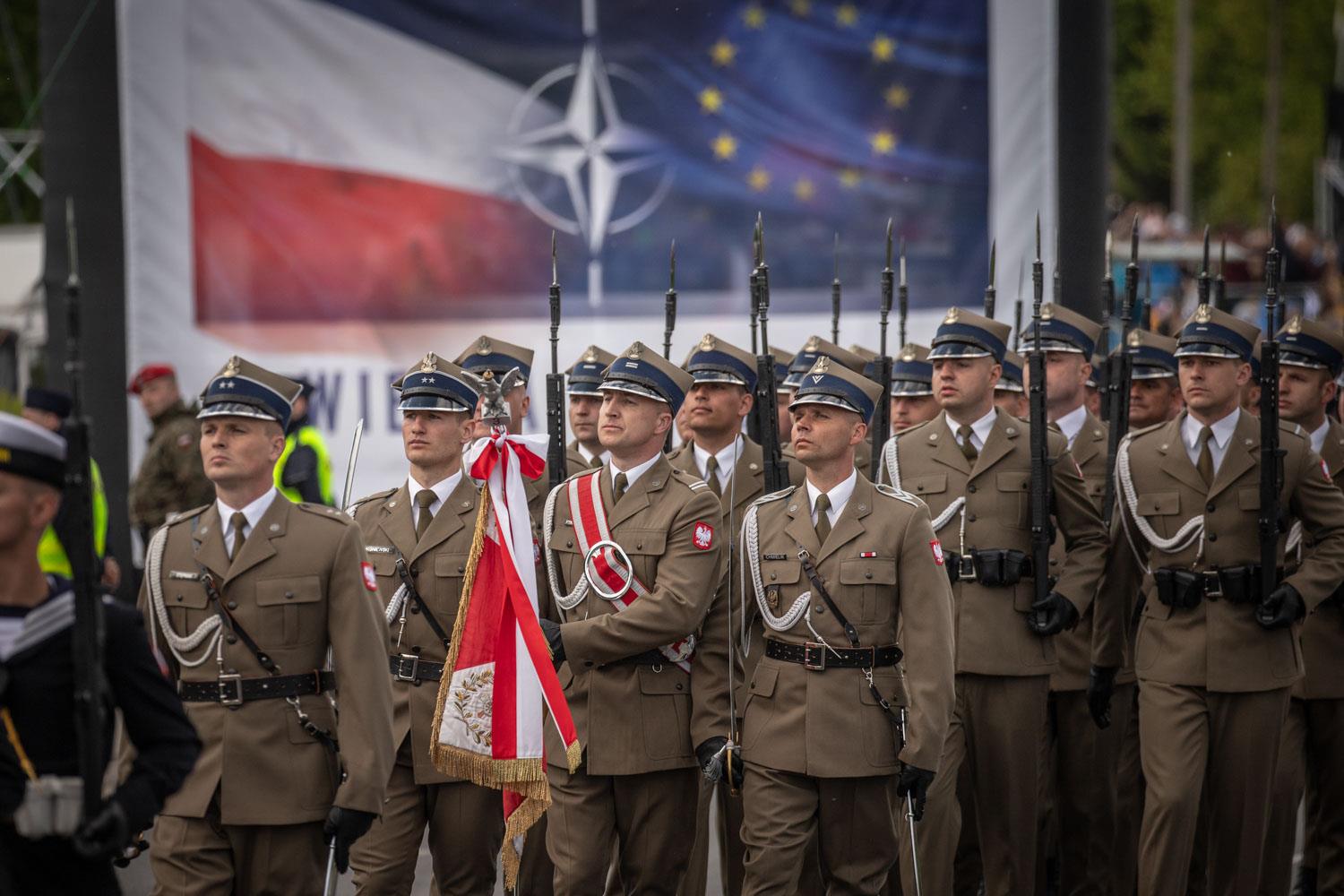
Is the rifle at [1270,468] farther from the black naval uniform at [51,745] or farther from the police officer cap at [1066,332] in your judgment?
the black naval uniform at [51,745]

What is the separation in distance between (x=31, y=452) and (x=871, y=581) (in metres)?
3.05

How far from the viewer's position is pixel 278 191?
12.0m

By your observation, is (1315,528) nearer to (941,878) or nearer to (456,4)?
(941,878)

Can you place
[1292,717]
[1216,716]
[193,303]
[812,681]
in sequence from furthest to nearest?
[193,303] → [1292,717] → [1216,716] → [812,681]

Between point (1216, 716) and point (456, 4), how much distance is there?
742 cm

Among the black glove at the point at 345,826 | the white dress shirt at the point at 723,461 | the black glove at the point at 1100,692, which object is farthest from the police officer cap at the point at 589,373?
the black glove at the point at 345,826

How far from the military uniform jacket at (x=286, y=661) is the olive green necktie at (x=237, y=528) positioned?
32mm

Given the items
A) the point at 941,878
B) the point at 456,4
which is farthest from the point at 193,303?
the point at 941,878

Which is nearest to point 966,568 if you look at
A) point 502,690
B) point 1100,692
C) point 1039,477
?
point 1039,477

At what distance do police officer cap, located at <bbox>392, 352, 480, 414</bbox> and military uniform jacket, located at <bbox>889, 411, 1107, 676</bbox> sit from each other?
2.08 m

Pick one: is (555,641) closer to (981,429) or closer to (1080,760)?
(981,429)

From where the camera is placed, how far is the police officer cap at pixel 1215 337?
24.1ft

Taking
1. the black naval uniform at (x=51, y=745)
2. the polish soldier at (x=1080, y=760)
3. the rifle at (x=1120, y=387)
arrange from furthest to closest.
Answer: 1. the rifle at (x=1120, y=387)
2. the polish soldier at (x=1080, y=760)
3. the black naval uniform at (x=51, y=745)

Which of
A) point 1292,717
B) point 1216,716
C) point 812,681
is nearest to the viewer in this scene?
point 812,681
